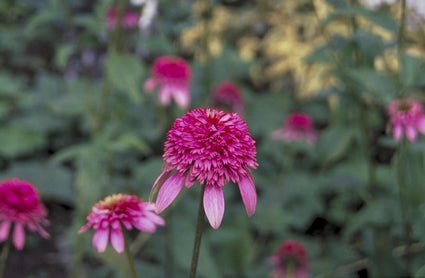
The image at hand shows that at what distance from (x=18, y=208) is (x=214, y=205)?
45 cm

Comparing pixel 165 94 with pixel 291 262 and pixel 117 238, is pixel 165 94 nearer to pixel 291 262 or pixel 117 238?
pixel 291 262

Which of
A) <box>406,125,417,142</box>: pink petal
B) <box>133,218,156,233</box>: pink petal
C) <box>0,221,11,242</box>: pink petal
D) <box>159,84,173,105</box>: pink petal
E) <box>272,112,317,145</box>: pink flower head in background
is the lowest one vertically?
<box>133,218,156,233</box>: pink petal

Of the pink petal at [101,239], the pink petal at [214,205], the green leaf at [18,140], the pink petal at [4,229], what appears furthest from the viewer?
the green leaf at [18,140]

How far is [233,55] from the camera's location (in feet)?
9.84

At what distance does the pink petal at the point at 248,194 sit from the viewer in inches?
24.9

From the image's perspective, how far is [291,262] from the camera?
5.24 feet

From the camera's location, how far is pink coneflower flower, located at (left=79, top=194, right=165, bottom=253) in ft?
2.48

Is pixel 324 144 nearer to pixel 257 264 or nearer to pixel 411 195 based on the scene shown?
pixel 411 195

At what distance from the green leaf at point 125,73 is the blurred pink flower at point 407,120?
667mm

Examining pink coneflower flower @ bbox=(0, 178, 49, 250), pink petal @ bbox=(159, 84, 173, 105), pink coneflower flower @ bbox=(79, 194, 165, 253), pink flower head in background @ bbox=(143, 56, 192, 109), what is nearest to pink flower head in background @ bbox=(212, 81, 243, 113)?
pink flower head in background @ bbox=(143, 56, 192, 109)

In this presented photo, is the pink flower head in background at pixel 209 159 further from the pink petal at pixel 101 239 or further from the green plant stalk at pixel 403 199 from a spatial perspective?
Result: the green plant stalk at pixel 403 199

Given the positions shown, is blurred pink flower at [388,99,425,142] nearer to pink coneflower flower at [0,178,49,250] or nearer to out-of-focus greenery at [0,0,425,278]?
out-of-focus greenery at [0,0,425,278]

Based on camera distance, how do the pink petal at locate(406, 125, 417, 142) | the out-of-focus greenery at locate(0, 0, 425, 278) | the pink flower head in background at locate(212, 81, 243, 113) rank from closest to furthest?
the pink petal at locate(406, 125, 417, 142) → the out-of-focus greenery at locate(0, 0, 425, 278) → the pink flower head in background at locate(212, 81, 243, 113)

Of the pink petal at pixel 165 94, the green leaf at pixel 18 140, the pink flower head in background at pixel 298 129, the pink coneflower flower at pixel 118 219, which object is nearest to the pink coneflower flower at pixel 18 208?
the pink coneflower flower at pixel 118 219
